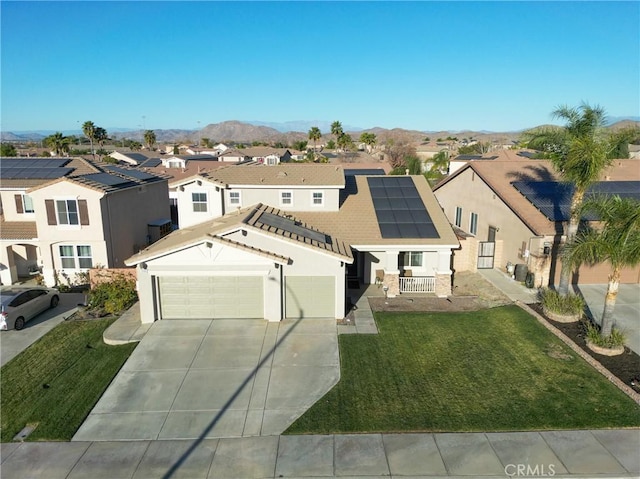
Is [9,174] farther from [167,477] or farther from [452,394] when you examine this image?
[452,394]

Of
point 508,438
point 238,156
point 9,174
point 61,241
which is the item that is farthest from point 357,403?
point 238,156

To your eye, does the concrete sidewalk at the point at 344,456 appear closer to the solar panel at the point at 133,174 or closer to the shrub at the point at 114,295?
the shrub at the point at 114,295

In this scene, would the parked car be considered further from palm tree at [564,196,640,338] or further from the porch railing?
palm tree at [564,196,640,338]

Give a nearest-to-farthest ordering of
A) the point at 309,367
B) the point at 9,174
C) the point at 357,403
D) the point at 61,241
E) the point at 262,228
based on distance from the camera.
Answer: the point at 357,403, the point at 309,367, the point at 262,228, the point at 61,241, the point at 9,174

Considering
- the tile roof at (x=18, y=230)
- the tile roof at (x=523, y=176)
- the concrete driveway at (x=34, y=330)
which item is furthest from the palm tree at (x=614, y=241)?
the tile roof at (x=18, y=230)

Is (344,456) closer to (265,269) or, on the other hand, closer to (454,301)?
(265,269)
